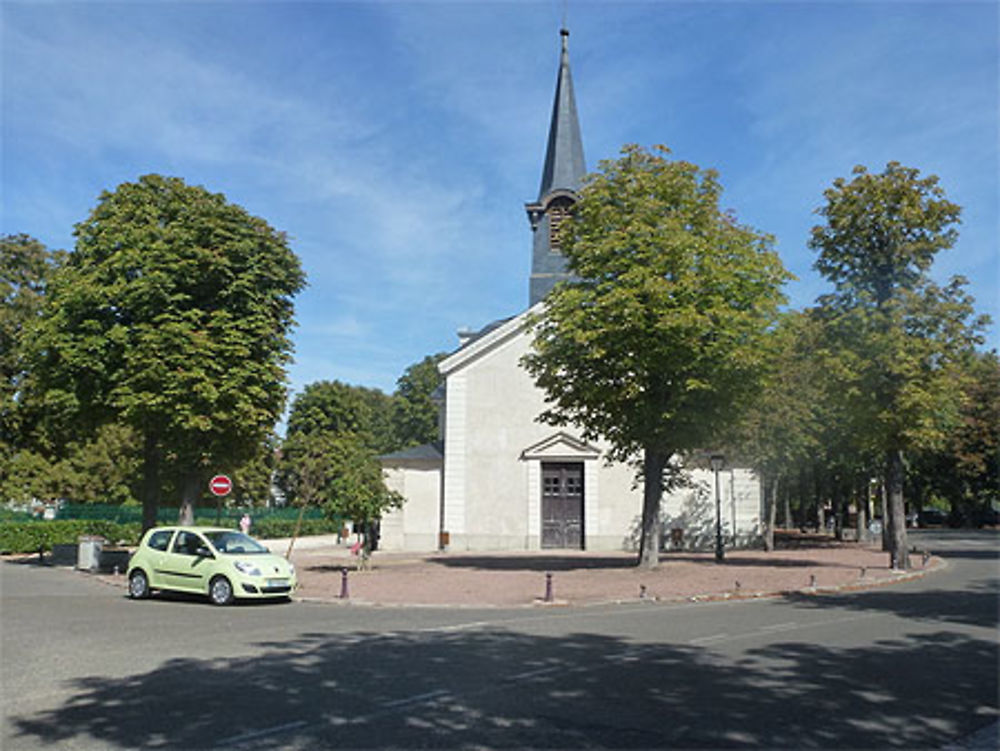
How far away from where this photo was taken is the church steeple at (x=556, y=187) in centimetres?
4062

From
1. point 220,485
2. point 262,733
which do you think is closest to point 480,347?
point 220,485

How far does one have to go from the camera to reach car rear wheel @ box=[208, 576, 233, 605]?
1563cm

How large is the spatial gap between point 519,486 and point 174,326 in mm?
16757

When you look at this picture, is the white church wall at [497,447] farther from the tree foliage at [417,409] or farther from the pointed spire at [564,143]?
the tree foliage at [417,409]

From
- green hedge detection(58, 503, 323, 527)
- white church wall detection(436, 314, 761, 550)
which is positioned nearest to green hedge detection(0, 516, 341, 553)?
green hedge detection(58, 503, 323, 527)

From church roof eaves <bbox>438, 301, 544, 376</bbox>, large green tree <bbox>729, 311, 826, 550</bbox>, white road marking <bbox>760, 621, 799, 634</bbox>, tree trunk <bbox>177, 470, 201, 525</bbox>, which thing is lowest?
white road marking <bbox>760, 621, 799, 634</bbox>

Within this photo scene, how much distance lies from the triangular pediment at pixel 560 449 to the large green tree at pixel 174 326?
1271cm

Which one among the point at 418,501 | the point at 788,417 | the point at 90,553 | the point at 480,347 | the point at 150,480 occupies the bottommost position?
the point at 90,553

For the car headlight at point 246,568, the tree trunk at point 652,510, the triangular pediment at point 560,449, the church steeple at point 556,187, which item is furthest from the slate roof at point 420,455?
the car headlight at point 246,568

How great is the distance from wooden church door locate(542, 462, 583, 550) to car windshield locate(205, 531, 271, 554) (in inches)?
716

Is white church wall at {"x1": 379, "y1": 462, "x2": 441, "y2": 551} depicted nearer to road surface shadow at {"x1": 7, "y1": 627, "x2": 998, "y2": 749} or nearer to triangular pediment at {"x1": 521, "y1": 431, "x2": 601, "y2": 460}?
triangular pediment at {"x1": 521, "y1": 431, "x2": 601, "y2": 460}

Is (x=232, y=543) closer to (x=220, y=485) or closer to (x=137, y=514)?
(x=220, y=485)

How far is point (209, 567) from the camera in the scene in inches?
628

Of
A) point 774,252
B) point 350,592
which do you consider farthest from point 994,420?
point 350,592
